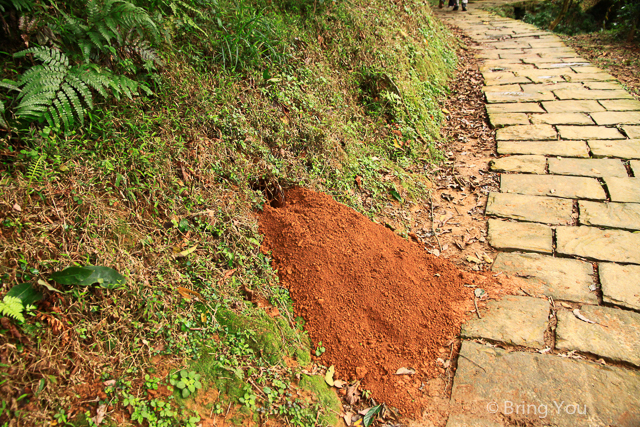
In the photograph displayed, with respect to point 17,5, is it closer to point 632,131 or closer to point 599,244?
point 599,244

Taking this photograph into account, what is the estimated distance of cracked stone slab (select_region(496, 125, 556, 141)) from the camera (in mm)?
4582

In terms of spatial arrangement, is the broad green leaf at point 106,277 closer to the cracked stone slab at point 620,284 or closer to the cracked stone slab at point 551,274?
the cracked stone slab at point 551,274

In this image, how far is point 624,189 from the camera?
11.6 ft

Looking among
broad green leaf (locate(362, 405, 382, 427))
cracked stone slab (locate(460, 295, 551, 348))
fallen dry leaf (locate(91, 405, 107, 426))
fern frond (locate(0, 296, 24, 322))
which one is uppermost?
fern frond (locate(0, 296, 24, 322))

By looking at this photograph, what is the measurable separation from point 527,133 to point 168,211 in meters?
4.27

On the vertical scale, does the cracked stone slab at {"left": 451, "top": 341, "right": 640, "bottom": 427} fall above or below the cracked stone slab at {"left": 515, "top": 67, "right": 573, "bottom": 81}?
below

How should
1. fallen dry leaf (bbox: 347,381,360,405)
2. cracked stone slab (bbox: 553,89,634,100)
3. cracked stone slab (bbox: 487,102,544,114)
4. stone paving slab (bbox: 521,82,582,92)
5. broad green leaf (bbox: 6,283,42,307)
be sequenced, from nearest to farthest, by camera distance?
1. broad green leaf (bbox: 6,283,42,307)
2. fallen dry leaf (bbox: 347,381,360,405)
3. cracked stone slab (bbox: 487,102,544,114)
4. cracked stone slab (bbox: 553,89,634,100)
5. stone paving slab (bbox: 521,82,582,92)

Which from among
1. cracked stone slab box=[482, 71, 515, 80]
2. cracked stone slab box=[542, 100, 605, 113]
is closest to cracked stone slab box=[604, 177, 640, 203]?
cracked stone slab box=[542, 100, 605, 113]

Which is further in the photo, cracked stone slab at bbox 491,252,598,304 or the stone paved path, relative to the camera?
cracked stone slab at bbox 491,252,598,304

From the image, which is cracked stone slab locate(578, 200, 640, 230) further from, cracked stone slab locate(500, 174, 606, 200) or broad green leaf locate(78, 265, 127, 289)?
broad green leaf locate(78, 265, 127, 289)

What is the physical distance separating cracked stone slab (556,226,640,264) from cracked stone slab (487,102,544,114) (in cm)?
264

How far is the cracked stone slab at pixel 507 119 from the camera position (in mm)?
4973

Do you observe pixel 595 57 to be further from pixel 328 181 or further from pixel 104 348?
pixel 104 348

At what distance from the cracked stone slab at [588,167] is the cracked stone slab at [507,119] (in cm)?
105
